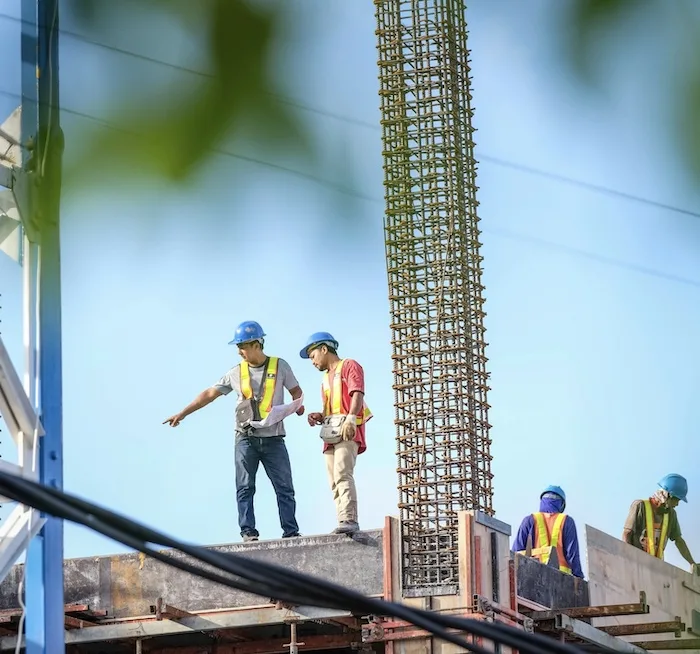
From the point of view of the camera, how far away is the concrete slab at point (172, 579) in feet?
51.5

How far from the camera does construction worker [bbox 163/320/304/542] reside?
15336mm

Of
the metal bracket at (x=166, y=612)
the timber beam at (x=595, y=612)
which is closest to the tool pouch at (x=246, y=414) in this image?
the metal bracket at (x=166, y=612)

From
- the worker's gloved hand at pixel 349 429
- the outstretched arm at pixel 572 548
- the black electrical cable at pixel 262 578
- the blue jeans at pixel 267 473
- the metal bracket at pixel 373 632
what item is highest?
the worker's gloved hand at pixel 349 429

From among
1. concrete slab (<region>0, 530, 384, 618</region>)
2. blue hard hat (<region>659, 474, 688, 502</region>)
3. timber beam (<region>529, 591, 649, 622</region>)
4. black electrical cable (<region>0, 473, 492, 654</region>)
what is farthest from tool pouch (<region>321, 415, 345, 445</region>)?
black electrical cable (<region>0, 473, 492, 654</region>)

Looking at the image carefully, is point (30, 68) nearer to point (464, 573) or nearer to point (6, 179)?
point (6, 179)

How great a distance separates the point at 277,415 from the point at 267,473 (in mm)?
500

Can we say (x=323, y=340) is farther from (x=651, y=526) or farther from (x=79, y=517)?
(x=79, y=517)

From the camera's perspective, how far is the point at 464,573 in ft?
51.5

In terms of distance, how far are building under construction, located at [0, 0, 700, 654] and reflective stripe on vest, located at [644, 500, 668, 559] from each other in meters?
0.95

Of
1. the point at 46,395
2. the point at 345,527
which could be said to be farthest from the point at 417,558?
the point at 46,395

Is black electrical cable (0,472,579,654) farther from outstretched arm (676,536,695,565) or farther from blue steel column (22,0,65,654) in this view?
blue steel column (22,0,65,654)

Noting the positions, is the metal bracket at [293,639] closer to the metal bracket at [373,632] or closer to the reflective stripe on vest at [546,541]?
the metal bracket at [373,632]

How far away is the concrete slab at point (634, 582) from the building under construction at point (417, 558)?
0.32 meters

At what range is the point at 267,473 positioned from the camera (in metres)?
15.3
